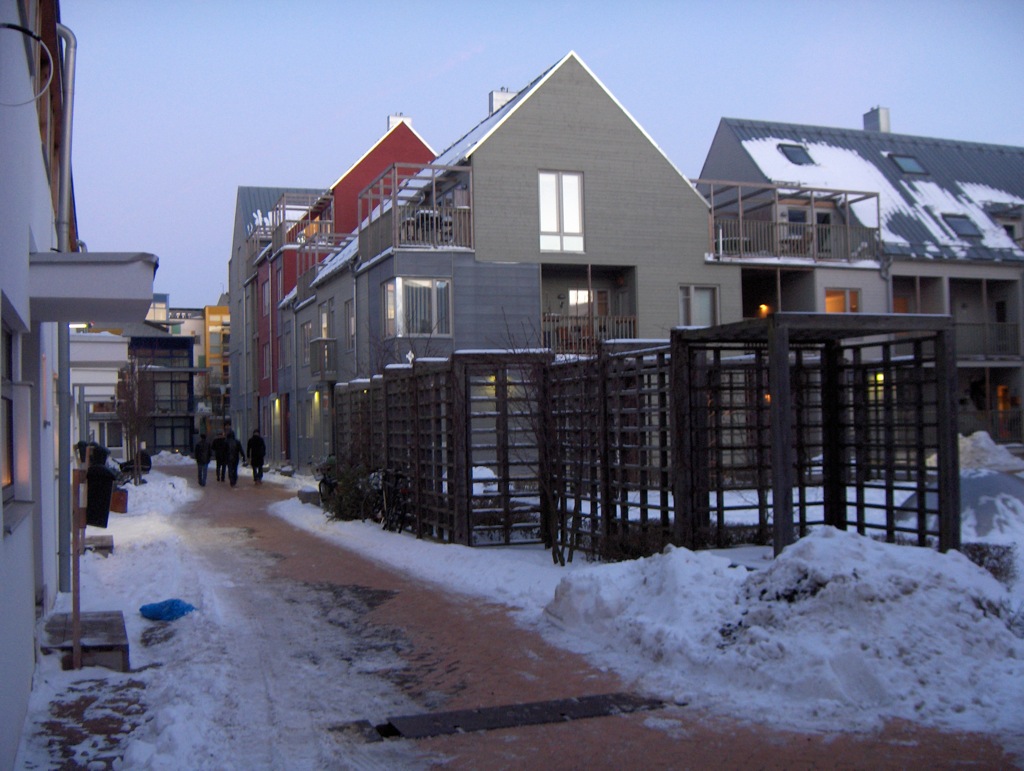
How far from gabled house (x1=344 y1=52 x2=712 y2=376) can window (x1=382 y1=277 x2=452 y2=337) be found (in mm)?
30

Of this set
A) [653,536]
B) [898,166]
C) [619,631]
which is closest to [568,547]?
[653,536]

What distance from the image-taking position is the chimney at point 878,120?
43.4 meters

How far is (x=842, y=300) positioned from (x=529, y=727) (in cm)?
2791

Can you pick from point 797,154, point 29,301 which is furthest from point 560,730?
point 797,154

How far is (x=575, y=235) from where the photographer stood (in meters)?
29.0

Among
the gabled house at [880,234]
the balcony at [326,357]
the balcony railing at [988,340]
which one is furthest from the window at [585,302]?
the balcony railing at [988,340]

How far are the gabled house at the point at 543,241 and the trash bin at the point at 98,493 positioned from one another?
13783 mm

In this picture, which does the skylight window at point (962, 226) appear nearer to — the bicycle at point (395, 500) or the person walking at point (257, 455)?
the person walking at point (257, 455)

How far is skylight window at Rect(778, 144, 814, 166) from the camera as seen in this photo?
3544 centimetres

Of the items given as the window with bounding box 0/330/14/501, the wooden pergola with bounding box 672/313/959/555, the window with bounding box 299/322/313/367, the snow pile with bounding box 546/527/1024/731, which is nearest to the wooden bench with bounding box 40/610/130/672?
the window with bounding box 0/330/14/501

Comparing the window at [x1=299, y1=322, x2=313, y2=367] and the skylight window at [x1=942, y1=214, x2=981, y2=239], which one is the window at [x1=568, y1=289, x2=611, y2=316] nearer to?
the skylight window at [x1=942, y1=214, x2=981, y2=239]

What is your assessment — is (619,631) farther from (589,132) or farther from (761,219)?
(761,219)

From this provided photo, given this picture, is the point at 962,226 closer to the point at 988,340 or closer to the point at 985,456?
the point at 988,340

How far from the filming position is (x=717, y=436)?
11.0 metres
